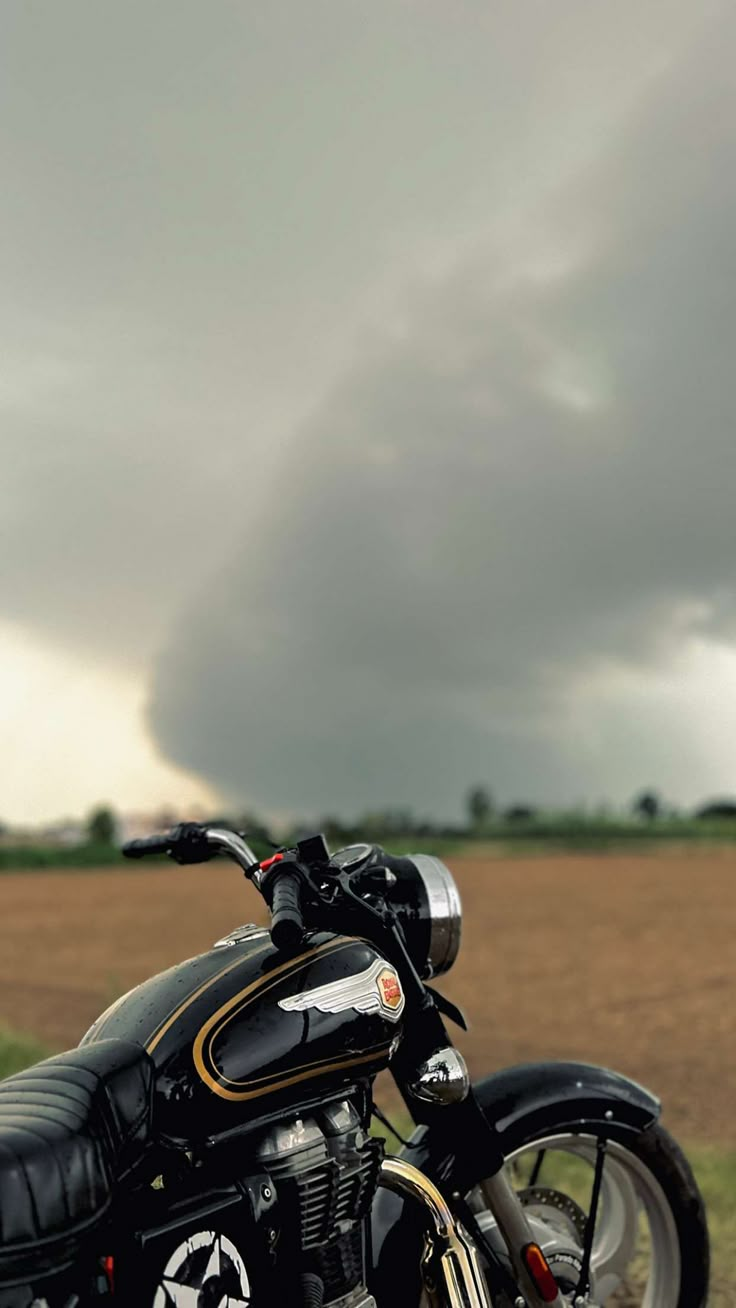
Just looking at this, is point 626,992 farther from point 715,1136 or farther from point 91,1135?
point 91,1135

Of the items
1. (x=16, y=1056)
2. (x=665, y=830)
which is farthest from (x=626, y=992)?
(x=665, y=830)

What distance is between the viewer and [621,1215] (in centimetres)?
392

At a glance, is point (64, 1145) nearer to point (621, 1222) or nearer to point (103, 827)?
point (621, 1222)

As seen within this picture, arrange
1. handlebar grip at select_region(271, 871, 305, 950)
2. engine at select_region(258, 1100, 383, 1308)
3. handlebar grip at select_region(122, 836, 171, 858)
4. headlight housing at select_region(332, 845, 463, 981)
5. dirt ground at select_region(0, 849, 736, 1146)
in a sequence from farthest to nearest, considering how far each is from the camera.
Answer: dirt ground at select_region(0, 849, 736, 1146) < handlebar grip at select_region(122, 836, 171, 858) < headlight housing at select_region(332, 845, 463, 981) < engine at select_region(258, 1100, 383, 1308) < handlebar grip at select_region(271, 871, 305, 950)

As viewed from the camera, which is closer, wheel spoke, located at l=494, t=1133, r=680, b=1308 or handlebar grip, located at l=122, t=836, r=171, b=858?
handlebar grip, located at l=122, t=836, r=171, b=858

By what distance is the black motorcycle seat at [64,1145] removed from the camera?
2145 mm

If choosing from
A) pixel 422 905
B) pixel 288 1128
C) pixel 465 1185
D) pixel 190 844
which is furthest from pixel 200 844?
pixel 465 1185

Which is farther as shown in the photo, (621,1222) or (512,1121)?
(621,1222)

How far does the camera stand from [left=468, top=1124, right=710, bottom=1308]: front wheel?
356cm

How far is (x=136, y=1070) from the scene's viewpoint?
8.05 ft

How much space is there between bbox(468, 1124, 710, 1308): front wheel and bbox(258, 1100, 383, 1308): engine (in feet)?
2.50

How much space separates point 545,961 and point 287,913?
48.6 feet

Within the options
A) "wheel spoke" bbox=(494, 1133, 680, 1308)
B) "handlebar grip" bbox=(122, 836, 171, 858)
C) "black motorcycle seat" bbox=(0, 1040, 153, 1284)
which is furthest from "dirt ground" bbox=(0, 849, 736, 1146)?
"black motorcycle seat" bbox=(0, 1040, 153, 1284)

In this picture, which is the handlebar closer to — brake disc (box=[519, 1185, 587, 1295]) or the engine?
the engine
